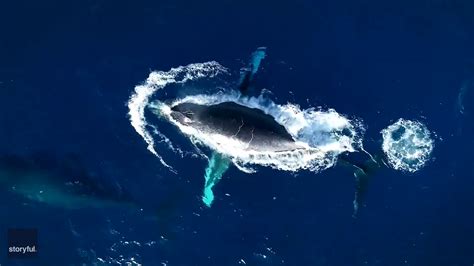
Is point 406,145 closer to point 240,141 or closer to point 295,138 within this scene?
point 295,138

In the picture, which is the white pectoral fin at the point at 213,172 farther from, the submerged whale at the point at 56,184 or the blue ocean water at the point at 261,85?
the submerged whale at the point at 56,184

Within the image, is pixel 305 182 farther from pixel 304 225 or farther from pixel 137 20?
pixel 137 20

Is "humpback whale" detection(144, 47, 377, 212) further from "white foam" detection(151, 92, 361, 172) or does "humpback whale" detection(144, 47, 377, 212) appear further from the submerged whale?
the submerged whale

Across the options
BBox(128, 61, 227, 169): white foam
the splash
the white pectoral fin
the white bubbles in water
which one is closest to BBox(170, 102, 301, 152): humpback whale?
the splash

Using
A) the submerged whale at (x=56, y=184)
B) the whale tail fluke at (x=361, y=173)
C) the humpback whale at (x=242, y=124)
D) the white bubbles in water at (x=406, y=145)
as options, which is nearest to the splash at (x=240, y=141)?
the humpback whale at (x=242, y=124)
